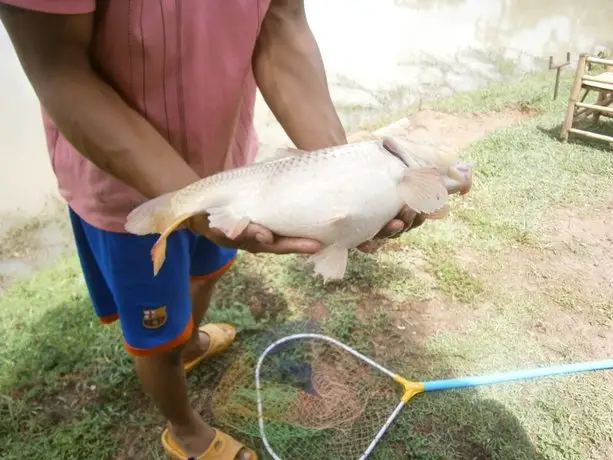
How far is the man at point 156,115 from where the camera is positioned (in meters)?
1.27

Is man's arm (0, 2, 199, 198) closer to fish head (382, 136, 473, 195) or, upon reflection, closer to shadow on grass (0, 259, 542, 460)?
fish head (382, 136, 473, 195)

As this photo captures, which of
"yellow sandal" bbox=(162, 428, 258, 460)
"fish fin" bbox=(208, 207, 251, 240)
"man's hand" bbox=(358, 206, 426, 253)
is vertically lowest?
"yellow sandal" bbox=(162, 428, 258, 460)

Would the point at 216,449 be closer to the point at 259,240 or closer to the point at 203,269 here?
the point at 203,269

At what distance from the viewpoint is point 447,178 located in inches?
60.3

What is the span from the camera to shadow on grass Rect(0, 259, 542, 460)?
2258 mm

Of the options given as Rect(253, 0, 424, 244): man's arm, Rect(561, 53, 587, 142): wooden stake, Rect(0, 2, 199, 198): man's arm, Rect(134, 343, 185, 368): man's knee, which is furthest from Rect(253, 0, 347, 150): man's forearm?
Rect(561, 53, 587, 142): wooden stake

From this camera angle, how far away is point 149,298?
5.46ft

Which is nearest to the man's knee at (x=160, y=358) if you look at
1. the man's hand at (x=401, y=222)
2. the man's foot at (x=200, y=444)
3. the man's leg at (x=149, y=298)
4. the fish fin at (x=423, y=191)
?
the man's leg at (x=149, y=298)

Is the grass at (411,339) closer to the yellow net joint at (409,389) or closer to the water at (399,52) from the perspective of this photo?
the yellow net joint at (409,389)

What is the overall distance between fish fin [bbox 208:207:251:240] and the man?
0.09 feet

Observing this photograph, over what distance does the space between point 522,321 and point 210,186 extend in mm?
2222

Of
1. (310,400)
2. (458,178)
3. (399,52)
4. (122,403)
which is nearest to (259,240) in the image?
(458,178)

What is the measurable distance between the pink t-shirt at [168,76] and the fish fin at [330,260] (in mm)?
477

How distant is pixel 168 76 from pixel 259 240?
494 mm
